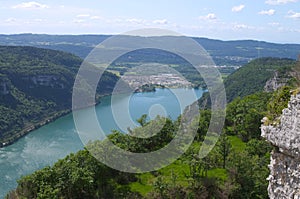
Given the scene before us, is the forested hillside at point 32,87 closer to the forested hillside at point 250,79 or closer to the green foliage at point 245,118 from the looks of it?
the forested hillside at point 250,79

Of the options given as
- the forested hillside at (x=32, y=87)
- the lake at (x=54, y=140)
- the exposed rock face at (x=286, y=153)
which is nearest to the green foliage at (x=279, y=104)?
the exposed rock face at (x=286, y=153)

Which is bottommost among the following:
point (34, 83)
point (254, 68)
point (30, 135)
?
point (30, 135)

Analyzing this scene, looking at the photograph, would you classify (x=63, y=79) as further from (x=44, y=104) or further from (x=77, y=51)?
(x=77, y=51)

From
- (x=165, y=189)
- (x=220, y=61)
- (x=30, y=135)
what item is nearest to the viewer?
(x=165, y=189)

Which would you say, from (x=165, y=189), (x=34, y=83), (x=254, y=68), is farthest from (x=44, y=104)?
(x=165, y=189)

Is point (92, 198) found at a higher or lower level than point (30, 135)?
higher

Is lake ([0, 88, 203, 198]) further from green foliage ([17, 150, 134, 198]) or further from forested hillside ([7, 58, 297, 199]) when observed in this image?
green foliage ([17, 150, 134, 198])

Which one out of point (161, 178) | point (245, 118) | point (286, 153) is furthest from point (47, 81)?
point (286, 153)
